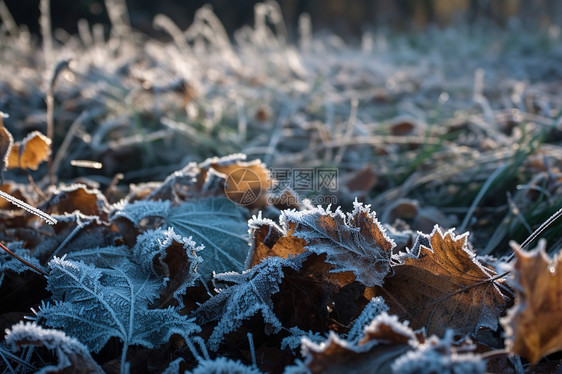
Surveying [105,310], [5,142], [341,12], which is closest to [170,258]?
[105,310]

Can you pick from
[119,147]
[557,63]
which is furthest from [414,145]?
[557,63]

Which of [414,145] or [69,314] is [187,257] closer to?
[69,314]

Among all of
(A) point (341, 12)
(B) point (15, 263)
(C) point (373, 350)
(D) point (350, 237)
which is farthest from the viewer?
(A) point (341, 12)

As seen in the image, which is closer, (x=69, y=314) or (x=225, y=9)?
(x=69, y=314)

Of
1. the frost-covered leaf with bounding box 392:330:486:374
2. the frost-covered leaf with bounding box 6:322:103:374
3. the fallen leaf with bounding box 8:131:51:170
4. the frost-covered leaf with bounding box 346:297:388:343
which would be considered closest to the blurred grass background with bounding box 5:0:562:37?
the fallen leaf with bounding box 8:131:51:170

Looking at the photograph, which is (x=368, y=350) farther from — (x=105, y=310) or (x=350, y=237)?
(x=105, y=310)

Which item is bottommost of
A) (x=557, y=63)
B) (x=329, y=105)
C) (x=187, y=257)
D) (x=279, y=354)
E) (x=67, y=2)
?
(x=279, y=354)

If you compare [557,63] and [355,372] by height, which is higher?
[557,63]
